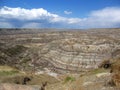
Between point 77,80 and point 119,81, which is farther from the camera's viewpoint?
point 77,80

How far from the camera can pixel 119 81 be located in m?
13.6

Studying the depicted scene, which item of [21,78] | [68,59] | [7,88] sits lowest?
[68,59]

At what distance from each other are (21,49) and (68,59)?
13658 millimetres

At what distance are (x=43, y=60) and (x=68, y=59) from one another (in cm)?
670

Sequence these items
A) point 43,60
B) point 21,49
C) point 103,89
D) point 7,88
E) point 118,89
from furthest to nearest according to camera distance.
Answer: point 21,49 < point 43,60 < point 7,88 < point 103,89 < point 118,89

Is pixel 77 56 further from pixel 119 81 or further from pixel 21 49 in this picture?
pixel 119 81

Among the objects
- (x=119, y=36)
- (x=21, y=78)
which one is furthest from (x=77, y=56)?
(x=21, y=78)

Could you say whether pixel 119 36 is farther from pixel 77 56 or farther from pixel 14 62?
pixel 14 62

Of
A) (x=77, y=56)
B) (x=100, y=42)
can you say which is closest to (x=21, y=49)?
(x=77, y=56)

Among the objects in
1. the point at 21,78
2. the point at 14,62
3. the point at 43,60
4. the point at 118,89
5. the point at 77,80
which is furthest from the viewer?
the point at 43,60

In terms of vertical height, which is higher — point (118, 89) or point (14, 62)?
point (118, 89)

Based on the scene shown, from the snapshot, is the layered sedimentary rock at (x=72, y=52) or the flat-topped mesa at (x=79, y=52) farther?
the flat-topped mesa at (x=79, y=52)

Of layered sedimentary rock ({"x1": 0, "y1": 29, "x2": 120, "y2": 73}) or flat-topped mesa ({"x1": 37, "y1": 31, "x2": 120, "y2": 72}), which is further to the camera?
flat-topped mesa ({"x1": 37, "y1": 31, "x2": 120, "y2": 72})

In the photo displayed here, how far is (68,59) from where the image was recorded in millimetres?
84125
